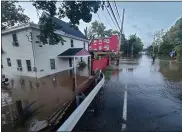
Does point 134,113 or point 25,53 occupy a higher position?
point 25,53

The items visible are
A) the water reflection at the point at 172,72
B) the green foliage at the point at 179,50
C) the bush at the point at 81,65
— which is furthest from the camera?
the green foliage at the point at 179,50

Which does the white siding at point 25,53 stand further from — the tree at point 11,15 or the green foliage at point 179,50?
the green foliage at point 179,50

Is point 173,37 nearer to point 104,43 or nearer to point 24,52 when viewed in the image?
point 104,43

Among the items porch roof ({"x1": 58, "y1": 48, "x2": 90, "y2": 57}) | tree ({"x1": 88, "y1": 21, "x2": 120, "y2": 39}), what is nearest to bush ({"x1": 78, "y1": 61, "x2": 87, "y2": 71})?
porch roof ({"x1": 58, "y1": 48, "x2": 90, "y2": 57})

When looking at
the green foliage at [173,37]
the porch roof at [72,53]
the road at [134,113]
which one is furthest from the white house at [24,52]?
the green foliage at [173,37]

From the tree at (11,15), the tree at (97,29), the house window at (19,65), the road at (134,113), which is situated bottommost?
the road at (134,113)

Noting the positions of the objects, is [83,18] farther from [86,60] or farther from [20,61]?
[86,60]

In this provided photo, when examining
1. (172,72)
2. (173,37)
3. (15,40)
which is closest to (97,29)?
(15,40)
